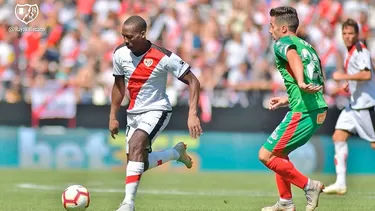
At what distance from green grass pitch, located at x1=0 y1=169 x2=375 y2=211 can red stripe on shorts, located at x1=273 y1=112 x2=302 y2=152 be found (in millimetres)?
1484

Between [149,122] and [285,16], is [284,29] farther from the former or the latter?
[149,122]

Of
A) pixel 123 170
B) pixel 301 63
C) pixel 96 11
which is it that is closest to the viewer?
pixel 301 63

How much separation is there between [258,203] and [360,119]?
284cm

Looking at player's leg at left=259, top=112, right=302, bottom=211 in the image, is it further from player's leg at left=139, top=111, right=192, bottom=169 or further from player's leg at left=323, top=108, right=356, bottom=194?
player's leg at left=323, top=108, right=356, bottom=194

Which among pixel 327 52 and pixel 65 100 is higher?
pixel 327 52

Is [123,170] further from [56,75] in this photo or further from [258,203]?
[258,203]

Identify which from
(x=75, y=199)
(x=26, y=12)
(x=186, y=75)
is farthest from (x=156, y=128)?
(x=26, y=12)

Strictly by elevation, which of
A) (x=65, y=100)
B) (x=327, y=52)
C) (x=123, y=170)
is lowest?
(x=123, y=170)

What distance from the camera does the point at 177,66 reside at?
966 centimetres

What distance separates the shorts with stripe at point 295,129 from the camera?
9.30 meters

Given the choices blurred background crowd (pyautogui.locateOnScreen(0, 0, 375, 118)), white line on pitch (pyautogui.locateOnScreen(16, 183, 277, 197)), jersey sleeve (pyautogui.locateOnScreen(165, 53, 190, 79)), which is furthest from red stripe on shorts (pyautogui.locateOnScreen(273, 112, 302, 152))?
blurred background crowd (pyautogui.locateOnScreen(0, 0, 375, 118))

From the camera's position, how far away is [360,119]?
44.4 ft

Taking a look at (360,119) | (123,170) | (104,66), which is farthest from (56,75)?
(360,119)

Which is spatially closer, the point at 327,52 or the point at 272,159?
the point at 272,159
